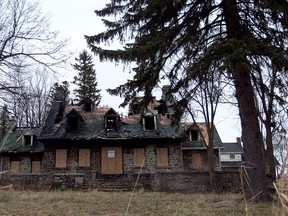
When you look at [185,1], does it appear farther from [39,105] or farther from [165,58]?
[39,105]

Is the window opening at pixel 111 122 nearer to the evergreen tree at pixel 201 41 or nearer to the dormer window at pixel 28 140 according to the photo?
the dormer window at pixel 28 140

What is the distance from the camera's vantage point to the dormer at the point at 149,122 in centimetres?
2620

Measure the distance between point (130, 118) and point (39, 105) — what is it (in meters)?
15.1

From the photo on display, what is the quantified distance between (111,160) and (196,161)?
698 centimetres

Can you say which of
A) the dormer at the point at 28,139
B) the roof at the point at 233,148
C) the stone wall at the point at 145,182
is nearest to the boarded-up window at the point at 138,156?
the stone wall at the point at 145,182

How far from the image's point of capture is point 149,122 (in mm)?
26547

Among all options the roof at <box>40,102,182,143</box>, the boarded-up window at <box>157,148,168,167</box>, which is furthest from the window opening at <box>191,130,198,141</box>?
the boarded-up window at <box>157,148,168,167</box>

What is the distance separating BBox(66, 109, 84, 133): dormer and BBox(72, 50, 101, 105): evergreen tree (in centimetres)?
1825

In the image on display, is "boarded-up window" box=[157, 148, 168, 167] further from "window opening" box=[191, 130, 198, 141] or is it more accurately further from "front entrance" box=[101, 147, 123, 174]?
"window opening" box=[191, 130, 198, 141]

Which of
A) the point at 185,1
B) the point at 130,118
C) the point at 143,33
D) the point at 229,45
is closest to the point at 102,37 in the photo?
the point at 143,33

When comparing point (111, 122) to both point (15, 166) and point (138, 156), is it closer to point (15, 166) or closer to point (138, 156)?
point (138, 156)

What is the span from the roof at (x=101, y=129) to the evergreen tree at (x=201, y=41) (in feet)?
49.1

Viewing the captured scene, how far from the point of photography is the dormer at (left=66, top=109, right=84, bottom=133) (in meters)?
26.0

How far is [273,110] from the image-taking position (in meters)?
12.9
